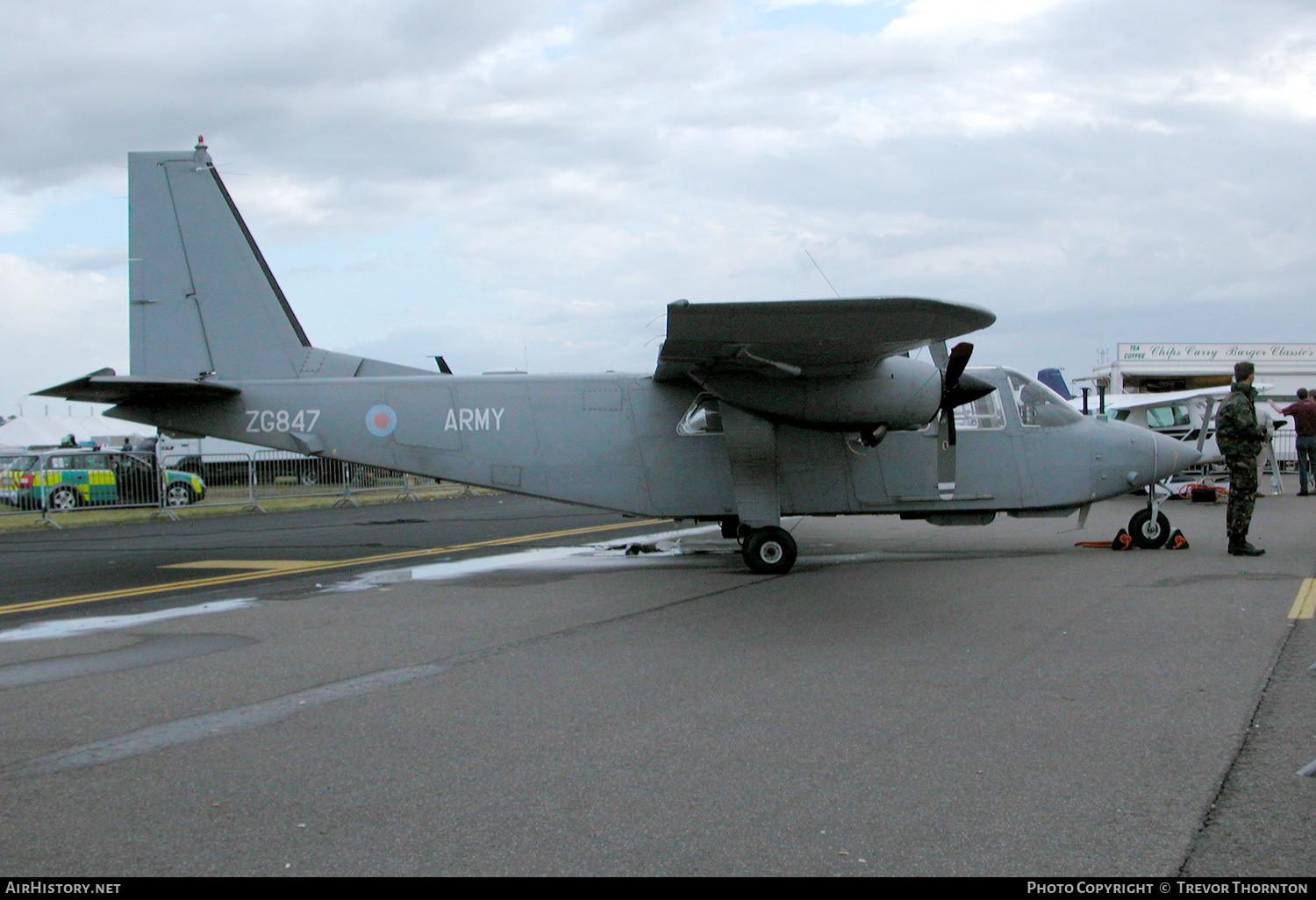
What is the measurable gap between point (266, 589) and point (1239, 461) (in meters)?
10.8

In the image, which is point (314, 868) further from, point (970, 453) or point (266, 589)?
point (970, 453)

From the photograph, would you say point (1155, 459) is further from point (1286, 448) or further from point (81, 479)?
point (1286, 448)

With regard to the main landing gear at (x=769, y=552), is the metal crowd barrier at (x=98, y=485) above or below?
above

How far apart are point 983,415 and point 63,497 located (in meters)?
18.0

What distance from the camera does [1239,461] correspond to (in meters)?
11.3

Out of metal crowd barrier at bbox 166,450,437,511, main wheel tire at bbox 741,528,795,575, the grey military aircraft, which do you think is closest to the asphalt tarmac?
main wheel tire at bbox 741,528,795,575

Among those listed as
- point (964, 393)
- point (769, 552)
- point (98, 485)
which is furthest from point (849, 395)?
point (98, 485)

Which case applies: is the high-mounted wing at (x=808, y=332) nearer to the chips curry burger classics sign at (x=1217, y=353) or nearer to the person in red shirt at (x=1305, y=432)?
the person in red shirt at (x=1305, y=432)

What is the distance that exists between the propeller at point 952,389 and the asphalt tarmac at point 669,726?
4.93 feet

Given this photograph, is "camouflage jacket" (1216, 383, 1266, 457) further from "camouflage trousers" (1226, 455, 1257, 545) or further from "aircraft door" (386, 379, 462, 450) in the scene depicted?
"aircraft door" (386, 379, 462, 450)

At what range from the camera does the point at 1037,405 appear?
12.0 m

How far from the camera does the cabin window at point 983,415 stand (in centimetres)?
1178

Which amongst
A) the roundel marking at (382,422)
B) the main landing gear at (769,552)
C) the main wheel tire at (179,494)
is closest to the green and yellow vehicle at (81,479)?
the main wheel tire at (179,494)

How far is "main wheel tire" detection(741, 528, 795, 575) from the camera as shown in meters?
→ 10.7
